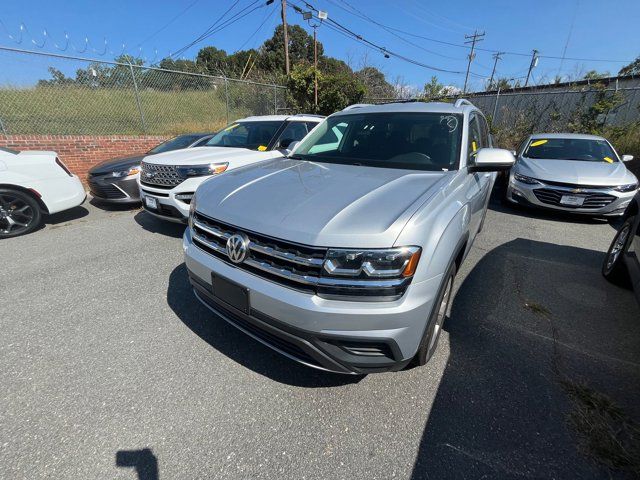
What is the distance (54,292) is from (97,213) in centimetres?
332

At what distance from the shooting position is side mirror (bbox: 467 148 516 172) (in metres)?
2.49

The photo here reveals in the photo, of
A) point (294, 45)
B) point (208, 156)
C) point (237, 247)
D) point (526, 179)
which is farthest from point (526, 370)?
point (294, 45)

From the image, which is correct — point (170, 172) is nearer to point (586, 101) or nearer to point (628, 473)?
point (628, 473)

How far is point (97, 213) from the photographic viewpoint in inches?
231

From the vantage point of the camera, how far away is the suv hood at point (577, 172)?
525cm

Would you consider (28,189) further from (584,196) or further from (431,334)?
(584,196)

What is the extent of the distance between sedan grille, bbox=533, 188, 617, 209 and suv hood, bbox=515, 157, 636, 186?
0.18 m

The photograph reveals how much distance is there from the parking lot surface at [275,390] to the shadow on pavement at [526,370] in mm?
10

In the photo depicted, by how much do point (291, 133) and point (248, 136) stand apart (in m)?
0.75

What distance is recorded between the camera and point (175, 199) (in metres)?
4.02

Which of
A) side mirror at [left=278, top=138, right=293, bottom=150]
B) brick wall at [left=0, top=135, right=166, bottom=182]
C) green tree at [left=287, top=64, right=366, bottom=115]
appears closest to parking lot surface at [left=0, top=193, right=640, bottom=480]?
side mirror at [left=278, top=138, right=293, bottom=150]

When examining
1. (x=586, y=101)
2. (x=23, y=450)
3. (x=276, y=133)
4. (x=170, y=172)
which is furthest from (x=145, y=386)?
(x=586, y=101)

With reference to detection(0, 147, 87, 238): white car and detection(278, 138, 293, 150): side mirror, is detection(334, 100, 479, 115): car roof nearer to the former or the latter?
detection(278, 138, 293, 150): side mirror

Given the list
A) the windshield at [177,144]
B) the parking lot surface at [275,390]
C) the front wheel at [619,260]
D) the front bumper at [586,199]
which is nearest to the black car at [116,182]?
the windshield at [177,144]
